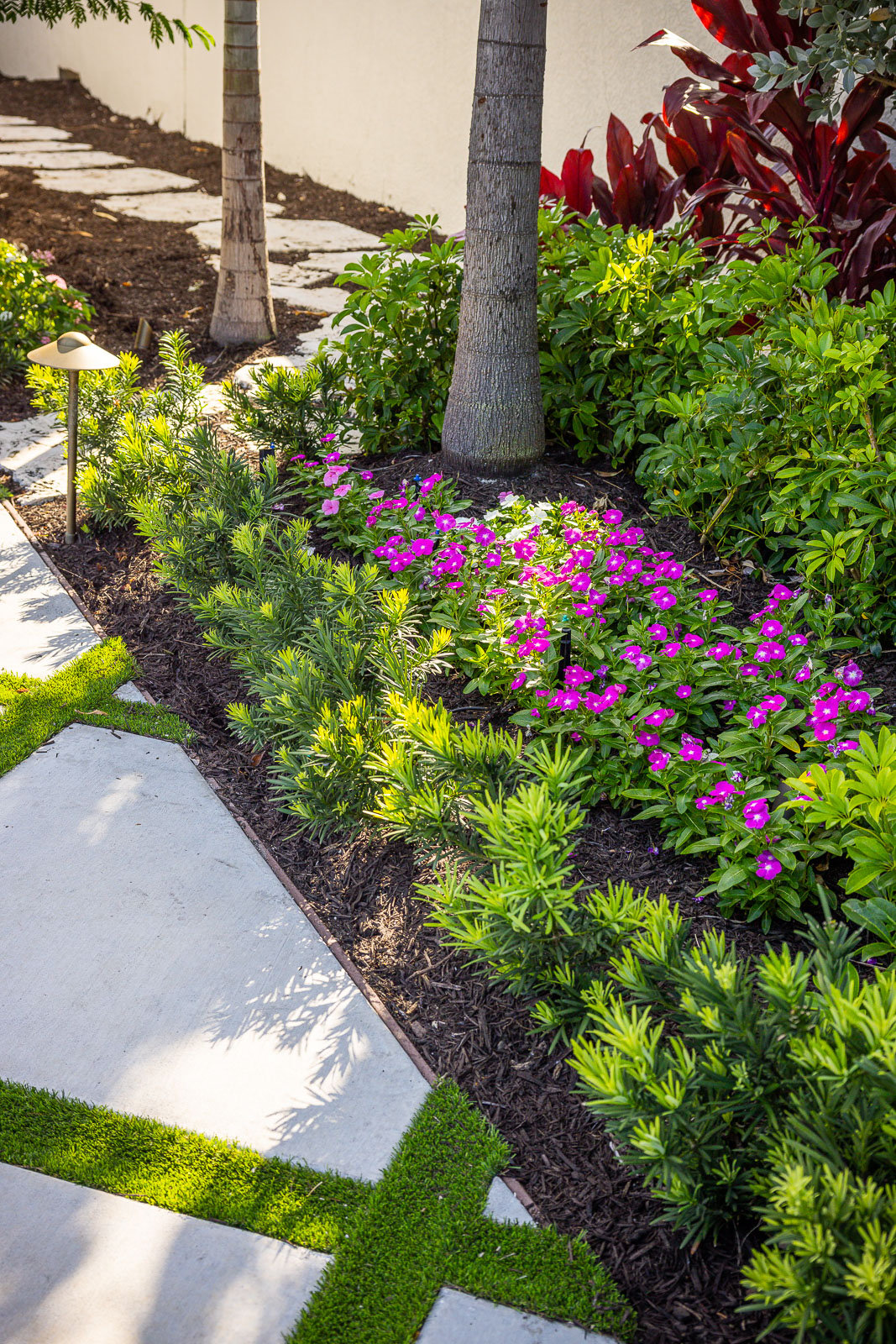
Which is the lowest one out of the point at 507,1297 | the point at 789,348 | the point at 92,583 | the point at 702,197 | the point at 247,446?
Answer: the point at 507,1297

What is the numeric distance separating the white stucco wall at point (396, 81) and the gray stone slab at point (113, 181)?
1067mm

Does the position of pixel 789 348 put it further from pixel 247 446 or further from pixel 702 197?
pixel 247 446

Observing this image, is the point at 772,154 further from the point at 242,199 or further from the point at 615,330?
the point at 242,199

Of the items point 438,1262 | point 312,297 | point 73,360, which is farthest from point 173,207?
point 438,1262

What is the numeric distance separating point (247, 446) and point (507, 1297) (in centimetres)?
378

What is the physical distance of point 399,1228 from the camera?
1.84m

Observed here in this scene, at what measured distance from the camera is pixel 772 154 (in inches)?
178

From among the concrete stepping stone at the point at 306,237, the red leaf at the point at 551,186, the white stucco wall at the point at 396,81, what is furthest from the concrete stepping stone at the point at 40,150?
the red leaf at the point at 551,186

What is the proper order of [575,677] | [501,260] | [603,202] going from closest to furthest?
[575,677] < [501,260] < [603,202]

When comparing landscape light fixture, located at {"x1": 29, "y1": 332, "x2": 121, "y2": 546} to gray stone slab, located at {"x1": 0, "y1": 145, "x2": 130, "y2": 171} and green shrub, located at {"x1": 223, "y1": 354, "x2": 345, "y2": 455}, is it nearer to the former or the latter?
green shrub, located at {"x1": 223, "y1": 354, "x2": 345, "y2": 455}

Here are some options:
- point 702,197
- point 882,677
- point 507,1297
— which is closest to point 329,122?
point 702,197

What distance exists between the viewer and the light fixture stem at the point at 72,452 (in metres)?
3.94

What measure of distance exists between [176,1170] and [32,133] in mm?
13930

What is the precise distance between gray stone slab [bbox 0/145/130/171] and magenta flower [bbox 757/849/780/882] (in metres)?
11.1
